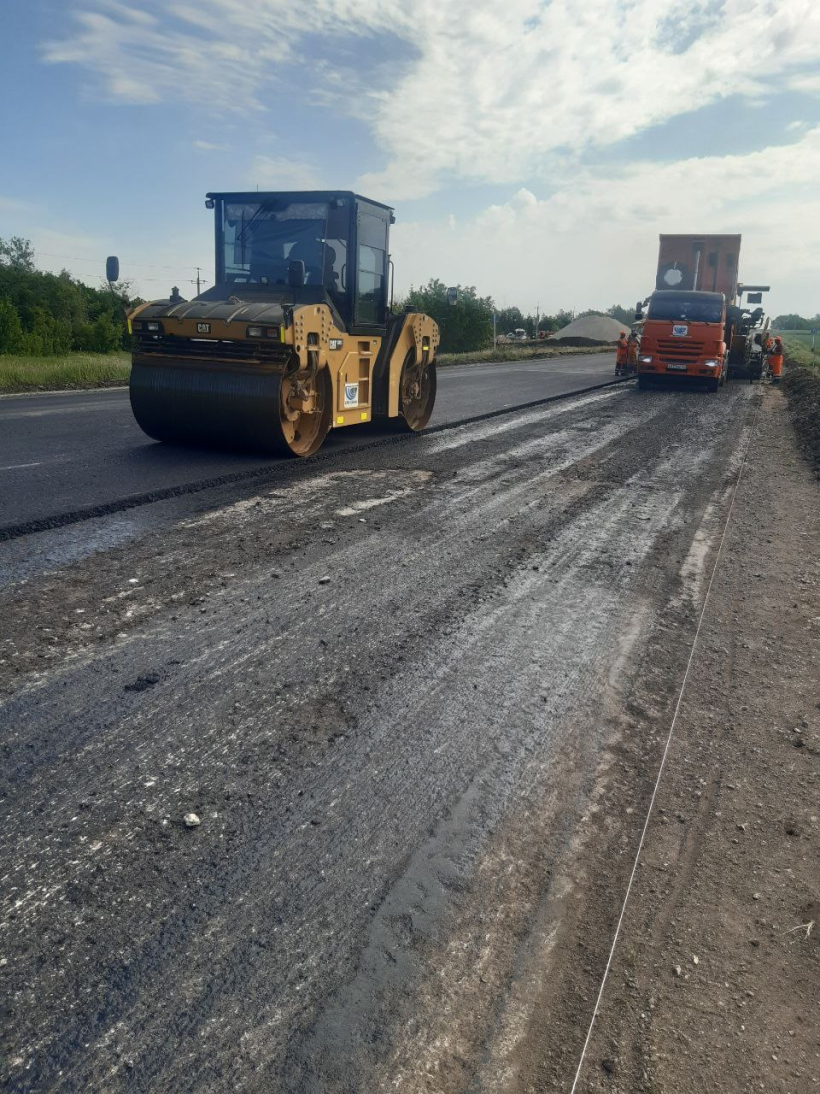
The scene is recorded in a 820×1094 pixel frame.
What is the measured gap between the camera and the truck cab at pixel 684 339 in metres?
20.5

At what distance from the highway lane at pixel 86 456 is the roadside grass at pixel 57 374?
6.83 feet

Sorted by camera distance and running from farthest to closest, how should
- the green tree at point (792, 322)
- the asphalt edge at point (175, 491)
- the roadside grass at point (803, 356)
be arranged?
the green tree at point (792, 322)
the roadside grass at point (803, 356)
the asphalt edge at point (175, 491)

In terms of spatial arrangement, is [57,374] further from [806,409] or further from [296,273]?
[806,409]

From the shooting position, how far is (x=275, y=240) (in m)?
10.0

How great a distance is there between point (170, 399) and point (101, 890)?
7.26 meters

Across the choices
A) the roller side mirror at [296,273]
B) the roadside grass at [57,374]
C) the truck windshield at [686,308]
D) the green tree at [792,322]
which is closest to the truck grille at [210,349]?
the roller side mirror at [296,273]

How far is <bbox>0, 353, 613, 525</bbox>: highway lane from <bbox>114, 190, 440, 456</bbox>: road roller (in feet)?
1.61

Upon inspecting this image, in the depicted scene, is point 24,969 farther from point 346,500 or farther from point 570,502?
point 570,502

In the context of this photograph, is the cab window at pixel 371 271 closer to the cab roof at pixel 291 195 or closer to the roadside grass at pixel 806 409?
the cab roof at pixel 291 195

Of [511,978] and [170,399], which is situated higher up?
[170,399]

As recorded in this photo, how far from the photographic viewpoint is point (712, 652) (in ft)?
14.7

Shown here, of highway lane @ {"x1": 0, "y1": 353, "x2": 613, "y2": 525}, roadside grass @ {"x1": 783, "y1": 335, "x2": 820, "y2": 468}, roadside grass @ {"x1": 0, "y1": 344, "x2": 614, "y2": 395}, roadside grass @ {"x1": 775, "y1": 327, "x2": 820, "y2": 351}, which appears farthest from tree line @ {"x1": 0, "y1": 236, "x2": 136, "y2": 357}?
roadside grass @ {"x1": 775, "y1": 327, "x2": 820, "y2": 351}

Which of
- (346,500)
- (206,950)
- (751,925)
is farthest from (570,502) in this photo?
(206,950)

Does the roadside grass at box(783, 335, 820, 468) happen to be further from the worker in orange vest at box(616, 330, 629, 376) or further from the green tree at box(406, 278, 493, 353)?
the green tree at box(406, 278, 493, 353)
